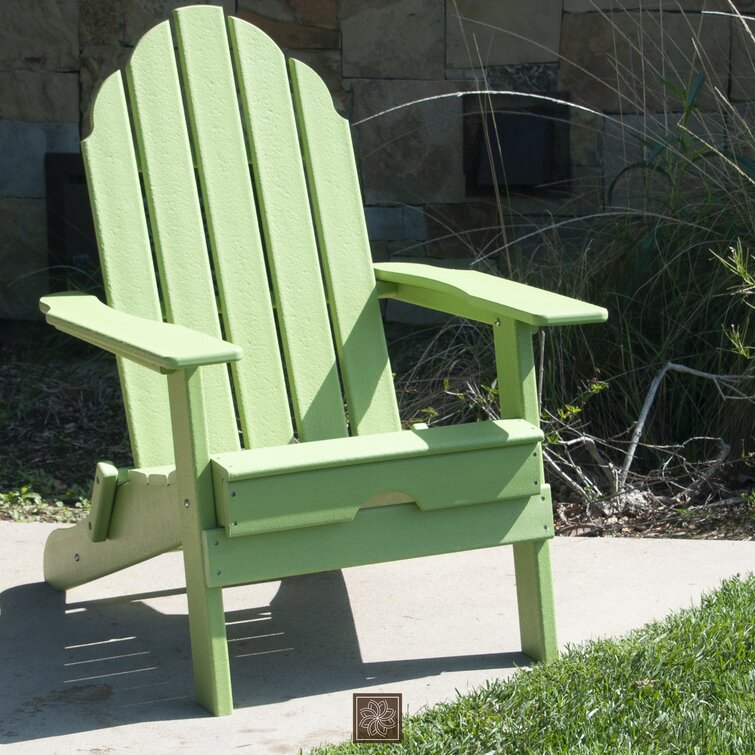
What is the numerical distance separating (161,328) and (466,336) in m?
1.86

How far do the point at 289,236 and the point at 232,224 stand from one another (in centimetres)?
14

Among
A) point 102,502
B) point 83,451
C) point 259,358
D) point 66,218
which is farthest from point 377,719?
point 66,218

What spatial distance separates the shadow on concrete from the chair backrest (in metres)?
0.38

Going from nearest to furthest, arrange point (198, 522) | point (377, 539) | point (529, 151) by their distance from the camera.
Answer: point (198, 522) → point (377, 539) → point (529, 151)

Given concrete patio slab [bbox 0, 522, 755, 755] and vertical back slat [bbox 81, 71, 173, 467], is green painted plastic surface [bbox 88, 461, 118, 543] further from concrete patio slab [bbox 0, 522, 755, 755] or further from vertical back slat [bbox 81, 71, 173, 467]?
concrete patio slab [bbox 0, 522, 755, 755]

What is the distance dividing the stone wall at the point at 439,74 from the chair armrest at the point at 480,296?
A: 186 centimetres

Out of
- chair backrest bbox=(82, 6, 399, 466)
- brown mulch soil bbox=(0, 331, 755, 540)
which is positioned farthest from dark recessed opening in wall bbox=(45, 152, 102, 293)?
chair backrest bbox=(82, 6, 399, 466)

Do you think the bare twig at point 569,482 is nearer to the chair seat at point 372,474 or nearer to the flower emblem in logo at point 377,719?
the chair seat at point 372,474

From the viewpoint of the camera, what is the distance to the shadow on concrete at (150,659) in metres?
2.16

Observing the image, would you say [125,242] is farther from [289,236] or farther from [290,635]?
[290,635]

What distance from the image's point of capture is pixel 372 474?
7.06 feet

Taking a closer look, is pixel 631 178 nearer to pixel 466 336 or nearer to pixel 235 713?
pixel 466 336

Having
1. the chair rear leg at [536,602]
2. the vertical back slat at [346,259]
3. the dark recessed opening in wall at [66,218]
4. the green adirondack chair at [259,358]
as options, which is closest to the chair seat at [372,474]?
the green adirondack chair at [259,358]

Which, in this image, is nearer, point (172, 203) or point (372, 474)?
point (372, 474)
